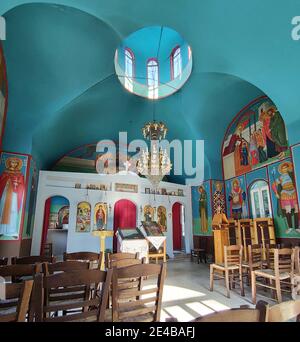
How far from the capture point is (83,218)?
984cm

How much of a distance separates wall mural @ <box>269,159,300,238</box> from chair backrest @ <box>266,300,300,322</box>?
6.05m

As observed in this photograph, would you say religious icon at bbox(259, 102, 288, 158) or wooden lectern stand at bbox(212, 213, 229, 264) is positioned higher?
religious icon at bbox(259, 102, 288, 158)

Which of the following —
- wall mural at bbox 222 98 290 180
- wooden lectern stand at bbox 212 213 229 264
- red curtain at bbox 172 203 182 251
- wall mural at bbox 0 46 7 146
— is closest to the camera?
wall mural at bbox 0 46 7 146

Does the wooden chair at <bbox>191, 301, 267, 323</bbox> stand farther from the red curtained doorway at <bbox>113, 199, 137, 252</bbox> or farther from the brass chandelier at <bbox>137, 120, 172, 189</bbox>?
the red curtained doorway at <bbox>113, 199, 137, 252</bbox>

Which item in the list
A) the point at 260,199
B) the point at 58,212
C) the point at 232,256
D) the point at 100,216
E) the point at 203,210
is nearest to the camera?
the point at 232,256

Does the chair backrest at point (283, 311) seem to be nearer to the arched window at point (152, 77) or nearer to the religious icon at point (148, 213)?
the arched window at point (152, 77)

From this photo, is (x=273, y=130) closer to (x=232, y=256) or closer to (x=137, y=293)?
(x=232, y=256)

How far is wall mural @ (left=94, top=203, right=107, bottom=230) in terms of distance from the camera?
32.9ft

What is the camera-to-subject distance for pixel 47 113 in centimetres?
670

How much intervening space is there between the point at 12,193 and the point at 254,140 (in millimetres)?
8282

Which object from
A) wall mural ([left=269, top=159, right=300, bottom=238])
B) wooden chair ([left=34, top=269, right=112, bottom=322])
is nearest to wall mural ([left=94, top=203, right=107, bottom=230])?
wall mural ([left=269, top=159, right=300, bottom=238])

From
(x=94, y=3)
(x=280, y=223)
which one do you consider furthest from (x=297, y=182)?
(x=94, y=3)

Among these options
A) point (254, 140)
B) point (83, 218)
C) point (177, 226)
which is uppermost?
point (254, 140)

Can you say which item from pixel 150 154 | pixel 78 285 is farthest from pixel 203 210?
pixel 78 285
